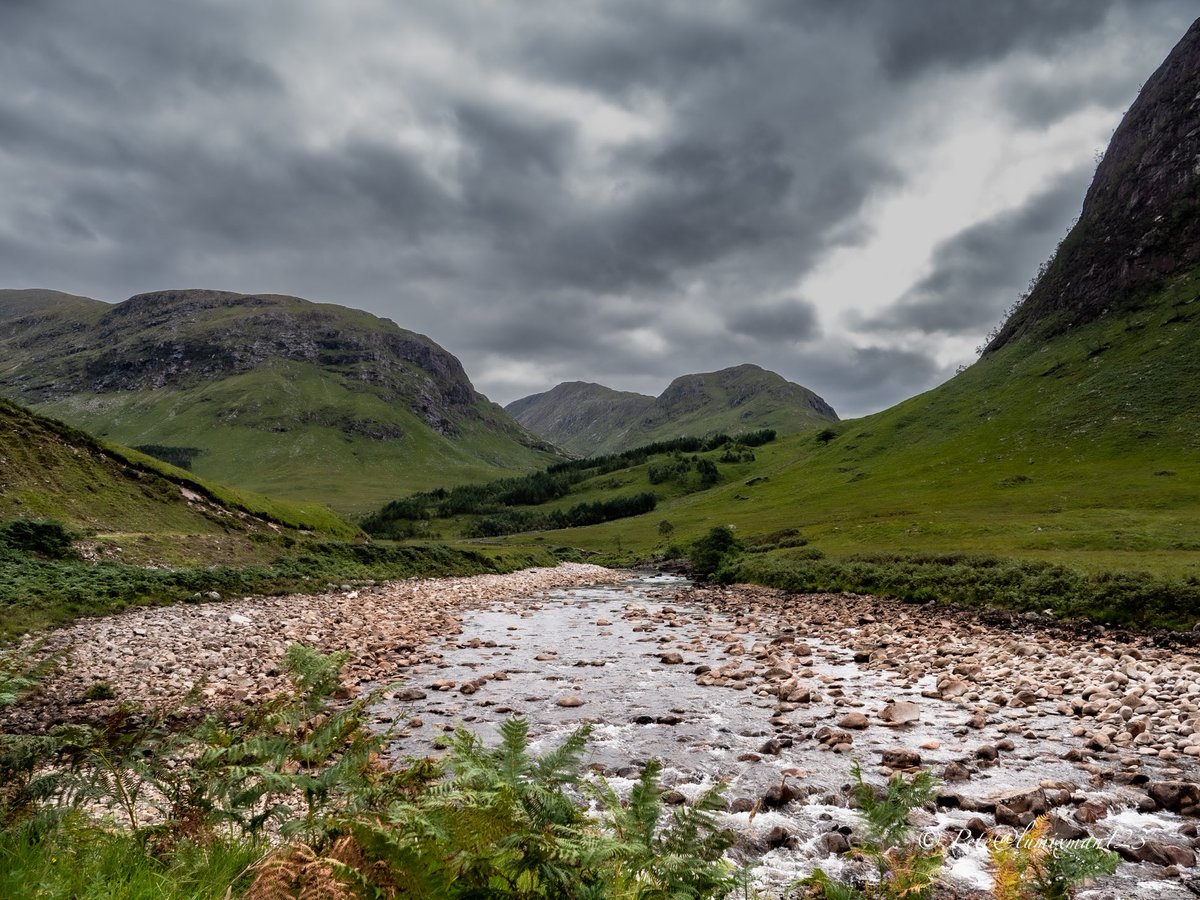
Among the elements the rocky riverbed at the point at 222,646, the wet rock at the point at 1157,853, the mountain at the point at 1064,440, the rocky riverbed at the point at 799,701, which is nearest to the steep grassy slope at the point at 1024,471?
the mountain at the point at 1064,440

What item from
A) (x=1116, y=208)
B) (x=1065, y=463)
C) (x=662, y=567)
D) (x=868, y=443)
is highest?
(x=1116, y=208)

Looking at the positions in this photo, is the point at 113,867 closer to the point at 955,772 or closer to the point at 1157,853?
the point at 1157,853

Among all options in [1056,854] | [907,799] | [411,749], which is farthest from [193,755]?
[1056,854]

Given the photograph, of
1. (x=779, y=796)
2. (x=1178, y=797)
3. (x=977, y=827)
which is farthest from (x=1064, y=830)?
(x=779, y=796)

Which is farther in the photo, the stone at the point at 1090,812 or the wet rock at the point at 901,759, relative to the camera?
the wet rock at the point at 901,759

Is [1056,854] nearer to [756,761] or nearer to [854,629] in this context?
[756,761]

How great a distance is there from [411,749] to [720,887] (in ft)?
32.7

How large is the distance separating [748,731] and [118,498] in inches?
1840

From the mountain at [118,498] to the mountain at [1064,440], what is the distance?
4289 centimetres

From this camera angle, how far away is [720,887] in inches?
167

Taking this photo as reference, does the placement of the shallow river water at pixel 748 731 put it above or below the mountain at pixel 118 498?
below

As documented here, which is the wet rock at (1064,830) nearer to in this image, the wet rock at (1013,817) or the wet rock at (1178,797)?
the wet rock at (1013,817)

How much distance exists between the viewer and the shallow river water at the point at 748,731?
846 cm

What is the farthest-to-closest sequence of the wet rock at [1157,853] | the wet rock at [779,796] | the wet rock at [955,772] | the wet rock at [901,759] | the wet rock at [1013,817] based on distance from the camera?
the wet rock at [901,759] → the wet rock at [955,772] → the wet rock at [779,796] → the wet rock at [1013,817] → the wet rock at [1157,853]
